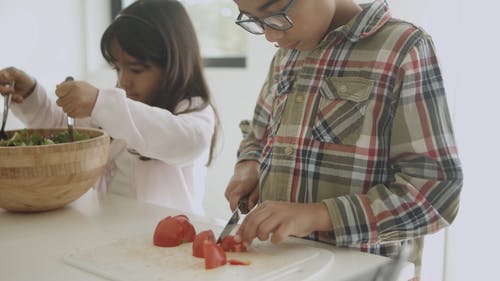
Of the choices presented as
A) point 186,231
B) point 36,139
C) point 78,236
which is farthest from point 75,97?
point 186,231

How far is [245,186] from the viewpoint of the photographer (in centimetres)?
101

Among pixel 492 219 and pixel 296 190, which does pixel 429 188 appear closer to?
pixel 296 190

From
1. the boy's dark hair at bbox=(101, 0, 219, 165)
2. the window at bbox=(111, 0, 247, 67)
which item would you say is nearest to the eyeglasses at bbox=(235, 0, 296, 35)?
the boy's dark hair at bbox=(101, 0, 219, 165)

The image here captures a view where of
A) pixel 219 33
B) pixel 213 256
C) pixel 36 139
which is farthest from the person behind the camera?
pixel 219 33

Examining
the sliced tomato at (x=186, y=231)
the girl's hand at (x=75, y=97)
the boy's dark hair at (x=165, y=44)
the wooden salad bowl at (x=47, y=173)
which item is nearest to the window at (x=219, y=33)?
the boy's dark hair at (x=165, y=44)

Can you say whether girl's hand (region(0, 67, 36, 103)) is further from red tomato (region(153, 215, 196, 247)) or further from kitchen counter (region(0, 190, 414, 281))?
red tomato (region(153, 215, 196, 247))

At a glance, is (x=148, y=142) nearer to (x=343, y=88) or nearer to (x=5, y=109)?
(x=5, y=109)

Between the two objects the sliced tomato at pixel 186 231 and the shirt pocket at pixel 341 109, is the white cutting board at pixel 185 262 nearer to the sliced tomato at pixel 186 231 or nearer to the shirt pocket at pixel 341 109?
the sliced tomato at pixel 186 231

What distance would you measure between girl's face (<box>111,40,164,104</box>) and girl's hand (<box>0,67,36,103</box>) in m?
0.23

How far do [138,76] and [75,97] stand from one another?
382 mm

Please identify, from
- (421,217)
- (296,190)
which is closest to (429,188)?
(421,217)

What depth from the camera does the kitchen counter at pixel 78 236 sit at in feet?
2.34

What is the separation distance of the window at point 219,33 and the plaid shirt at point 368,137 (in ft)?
4.78

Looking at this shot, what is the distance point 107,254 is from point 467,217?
1.07m
